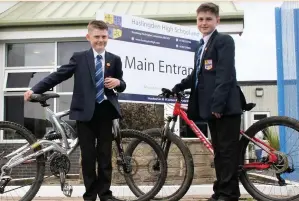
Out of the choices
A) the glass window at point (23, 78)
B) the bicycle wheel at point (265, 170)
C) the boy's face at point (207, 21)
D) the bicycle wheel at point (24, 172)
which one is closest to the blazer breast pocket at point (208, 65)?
the boy's face at point (207, 21)

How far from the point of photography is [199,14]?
389cm

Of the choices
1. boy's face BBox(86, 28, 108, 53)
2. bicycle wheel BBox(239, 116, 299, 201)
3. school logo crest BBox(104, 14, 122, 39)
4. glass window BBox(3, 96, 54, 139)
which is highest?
school logo crest BBox(104, 14, 122, 39)

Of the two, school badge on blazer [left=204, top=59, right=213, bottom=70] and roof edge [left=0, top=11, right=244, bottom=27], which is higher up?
roof edge [left=0, top=11, right=244, bottom=27]

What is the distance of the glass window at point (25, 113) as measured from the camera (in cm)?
921

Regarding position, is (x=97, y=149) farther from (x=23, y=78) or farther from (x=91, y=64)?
(x=23, y=78)

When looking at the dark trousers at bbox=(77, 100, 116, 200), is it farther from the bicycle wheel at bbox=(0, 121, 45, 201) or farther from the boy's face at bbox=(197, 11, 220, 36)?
the boy's face at bbox=(197, 11, 220, 36)

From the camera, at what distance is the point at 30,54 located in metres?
9.60

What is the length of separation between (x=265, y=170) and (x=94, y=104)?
1.69 meters

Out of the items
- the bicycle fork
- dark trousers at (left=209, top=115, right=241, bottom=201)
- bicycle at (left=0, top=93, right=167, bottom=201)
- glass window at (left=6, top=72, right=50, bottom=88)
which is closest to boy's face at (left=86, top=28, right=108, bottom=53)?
bicycle at (left=0, top=93, right=167, bottom=201)

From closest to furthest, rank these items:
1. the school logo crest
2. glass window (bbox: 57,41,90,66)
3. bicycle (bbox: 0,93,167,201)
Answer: bicycle (bbox: 0,93,167,201) < the school logo crest < glass window (bbox: 57,41,90,66)

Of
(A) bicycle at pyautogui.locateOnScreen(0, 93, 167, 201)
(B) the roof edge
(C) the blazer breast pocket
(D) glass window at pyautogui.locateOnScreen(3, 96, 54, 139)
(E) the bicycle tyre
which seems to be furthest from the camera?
(D) glass window at pyautogui.locateOnScreen(3, 96, 54, 139)

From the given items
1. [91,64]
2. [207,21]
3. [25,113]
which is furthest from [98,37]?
[25,113]

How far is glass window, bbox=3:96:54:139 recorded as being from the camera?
9.21 metres

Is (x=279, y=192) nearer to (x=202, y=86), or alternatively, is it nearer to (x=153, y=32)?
(x=202, y=86)
